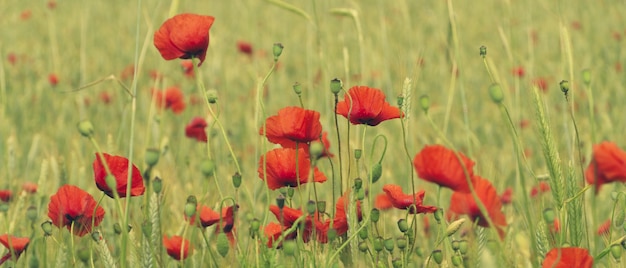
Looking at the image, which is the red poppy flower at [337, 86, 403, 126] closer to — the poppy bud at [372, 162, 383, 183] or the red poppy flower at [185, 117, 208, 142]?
the poppy bud at [372, 162, 383, 183]

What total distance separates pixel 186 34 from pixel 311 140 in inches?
8.1

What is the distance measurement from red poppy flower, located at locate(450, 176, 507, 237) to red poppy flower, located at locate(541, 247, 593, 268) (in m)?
0.06

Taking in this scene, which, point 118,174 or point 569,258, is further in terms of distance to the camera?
point 118,174

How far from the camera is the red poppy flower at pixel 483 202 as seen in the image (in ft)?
2.72

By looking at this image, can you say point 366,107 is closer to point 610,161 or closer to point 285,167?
point 285,167

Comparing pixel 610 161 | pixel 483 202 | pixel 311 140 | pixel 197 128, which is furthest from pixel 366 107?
pixel 197 128

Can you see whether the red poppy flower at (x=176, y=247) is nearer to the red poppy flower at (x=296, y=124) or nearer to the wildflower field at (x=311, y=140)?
the wildflower field at (x=311, y=140)

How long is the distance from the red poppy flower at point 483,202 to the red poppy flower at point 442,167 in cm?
3

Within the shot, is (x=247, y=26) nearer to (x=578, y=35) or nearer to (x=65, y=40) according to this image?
(x=65, y=40)

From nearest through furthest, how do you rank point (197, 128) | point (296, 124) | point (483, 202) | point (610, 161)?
point (610, 161) → point (483, 202) → point (296, 124) → point (197, 128)

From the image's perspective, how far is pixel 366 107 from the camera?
0.98 meters

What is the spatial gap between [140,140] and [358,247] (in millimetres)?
1538

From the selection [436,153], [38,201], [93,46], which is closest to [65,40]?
A: [93,46]

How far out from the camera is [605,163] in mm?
721
